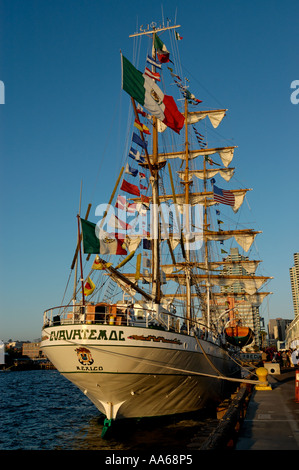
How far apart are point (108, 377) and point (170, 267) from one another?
36.0 m

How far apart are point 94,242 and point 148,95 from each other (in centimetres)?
1017

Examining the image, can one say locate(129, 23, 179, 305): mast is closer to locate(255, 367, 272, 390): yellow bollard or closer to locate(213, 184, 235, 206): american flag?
locate(255, 367, 272, 390): yellow bollard

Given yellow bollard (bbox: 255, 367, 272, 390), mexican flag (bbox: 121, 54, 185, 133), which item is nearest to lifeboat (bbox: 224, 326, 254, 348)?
yellow bollard (bbox: 255, 367, 272, 390)

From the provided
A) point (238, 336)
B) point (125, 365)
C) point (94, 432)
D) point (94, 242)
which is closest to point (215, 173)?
point (238, 336)

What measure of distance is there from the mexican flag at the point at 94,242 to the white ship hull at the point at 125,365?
3.58 meters

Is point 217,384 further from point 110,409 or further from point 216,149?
point 216,149

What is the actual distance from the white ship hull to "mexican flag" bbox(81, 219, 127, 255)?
3583 mm

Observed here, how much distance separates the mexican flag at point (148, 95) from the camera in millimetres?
22484

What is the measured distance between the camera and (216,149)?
2068 inches

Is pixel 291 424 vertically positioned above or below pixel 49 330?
below

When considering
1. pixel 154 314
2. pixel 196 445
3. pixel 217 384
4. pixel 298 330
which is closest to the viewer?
pixel 196 445

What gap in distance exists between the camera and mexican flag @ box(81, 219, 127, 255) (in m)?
18.9

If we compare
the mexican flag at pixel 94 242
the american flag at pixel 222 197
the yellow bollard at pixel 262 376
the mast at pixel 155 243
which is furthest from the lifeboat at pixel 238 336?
the mexican flag at pixel 94 242

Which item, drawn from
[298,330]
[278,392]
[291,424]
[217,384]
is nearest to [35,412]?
[217,384]
